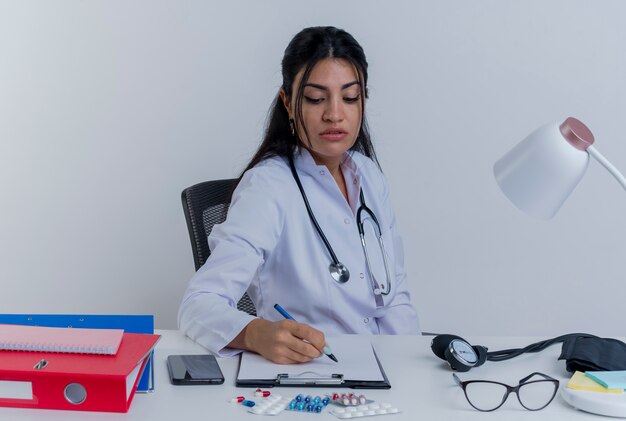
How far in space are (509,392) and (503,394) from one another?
5 centimetres

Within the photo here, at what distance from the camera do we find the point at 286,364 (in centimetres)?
149

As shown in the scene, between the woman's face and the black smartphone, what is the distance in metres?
0.65

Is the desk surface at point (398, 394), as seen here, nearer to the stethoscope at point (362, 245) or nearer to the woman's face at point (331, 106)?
the stethoscope at point (362, 245)

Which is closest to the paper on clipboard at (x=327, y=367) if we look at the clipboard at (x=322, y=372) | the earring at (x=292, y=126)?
the clipboard at (x=322, y=372)

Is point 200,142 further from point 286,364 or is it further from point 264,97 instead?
point 286,364

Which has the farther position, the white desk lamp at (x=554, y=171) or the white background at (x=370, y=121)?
the white background at (x=370, y=121)

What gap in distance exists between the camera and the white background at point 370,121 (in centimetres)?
302

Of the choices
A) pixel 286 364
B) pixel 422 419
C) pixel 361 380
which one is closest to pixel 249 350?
pixel 286 364

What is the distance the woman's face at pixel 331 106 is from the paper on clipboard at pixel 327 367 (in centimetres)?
55

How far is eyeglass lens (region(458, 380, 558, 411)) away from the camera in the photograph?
4.38 ft

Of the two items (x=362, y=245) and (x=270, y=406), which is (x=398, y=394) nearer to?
(x=270, y=406)

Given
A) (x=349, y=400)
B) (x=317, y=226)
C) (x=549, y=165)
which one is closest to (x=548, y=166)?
(x=549, y=165)

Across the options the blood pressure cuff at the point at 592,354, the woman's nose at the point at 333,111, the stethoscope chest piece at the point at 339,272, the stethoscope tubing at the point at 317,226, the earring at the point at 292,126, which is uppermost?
the woman's nose at the point at 333,111

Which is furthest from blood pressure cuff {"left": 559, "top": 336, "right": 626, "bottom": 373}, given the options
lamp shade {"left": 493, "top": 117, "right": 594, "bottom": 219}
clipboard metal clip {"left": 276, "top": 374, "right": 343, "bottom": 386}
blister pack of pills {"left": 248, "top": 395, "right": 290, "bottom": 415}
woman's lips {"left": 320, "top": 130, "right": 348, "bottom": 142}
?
woman's lips {"left": 320, "top": 130, "right": 348, "bottom": 142}
